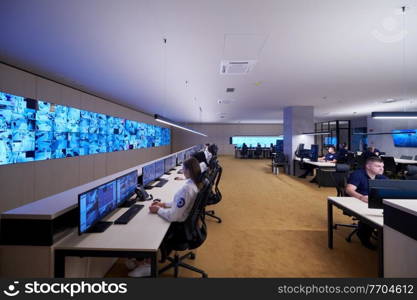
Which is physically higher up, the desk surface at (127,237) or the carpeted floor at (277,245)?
the desk surface at (127,237)

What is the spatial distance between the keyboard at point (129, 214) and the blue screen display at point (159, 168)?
150 cm

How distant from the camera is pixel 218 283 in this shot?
1388 millimetres

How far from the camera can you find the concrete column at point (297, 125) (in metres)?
7.70

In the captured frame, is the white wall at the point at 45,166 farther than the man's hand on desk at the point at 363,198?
Yes

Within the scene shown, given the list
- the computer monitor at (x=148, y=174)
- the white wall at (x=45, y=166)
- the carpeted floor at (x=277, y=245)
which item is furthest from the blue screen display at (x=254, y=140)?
the computer monitor at (x=148, y=174)

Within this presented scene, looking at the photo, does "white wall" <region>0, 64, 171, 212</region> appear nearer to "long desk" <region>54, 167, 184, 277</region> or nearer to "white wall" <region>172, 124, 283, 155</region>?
"long desk" <region>54, 167, 184, 277</region>

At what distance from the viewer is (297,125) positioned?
306 inches

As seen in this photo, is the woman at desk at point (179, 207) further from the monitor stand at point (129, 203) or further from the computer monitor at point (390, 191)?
the computer monitor at point (390, 191)

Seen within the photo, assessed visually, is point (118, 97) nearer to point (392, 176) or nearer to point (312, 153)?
point (312, 153)

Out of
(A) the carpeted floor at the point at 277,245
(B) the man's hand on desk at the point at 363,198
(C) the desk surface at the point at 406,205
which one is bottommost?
(A) the carpeted floor at the point at 277,245

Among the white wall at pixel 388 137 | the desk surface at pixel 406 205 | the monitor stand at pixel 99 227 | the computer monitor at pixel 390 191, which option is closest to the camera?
the desk surface at pixel 406 205

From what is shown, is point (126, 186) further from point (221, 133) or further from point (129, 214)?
point (221, 133)

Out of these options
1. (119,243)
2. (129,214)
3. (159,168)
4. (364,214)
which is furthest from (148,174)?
(364,214)

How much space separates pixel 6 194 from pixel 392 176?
1022 cm
